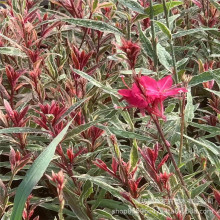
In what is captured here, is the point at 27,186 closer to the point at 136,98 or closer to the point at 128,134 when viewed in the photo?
the point at 136,98

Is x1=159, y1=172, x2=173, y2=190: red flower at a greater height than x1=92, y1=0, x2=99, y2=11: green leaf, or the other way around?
x1=92, y1=0, x2=99, y2=11: green leaf

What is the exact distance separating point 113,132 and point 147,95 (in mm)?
464

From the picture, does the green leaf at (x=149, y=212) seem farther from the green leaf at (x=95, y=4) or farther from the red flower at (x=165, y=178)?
the green leaf at (x=95, y=4)

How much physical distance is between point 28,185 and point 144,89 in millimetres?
287

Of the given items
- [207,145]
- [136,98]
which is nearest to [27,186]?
[136,98]

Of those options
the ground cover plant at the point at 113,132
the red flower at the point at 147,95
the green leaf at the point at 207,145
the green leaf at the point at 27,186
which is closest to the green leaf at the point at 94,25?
the ground cover plant at the point at 113,132

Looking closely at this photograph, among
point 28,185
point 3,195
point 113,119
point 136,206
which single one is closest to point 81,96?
point 113,119

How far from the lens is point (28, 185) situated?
772 mm

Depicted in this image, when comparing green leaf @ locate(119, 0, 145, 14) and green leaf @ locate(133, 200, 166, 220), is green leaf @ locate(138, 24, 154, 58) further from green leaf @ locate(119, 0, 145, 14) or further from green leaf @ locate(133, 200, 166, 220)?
green leaf @ locate(133, 200, 166, 220)

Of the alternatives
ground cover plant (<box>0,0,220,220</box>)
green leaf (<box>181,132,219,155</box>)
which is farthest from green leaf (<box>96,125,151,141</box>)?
green leaf (<box>181,132,219,155</box>)

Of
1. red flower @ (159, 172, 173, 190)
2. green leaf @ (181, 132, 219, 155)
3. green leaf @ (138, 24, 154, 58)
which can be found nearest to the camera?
red flower @ (159, 172, 173, 190)

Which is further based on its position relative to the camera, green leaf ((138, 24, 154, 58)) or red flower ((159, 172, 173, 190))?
green leaf ((138, 24, 154, 58))

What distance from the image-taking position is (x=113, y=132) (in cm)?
129

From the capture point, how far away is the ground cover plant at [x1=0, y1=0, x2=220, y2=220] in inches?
37.1
